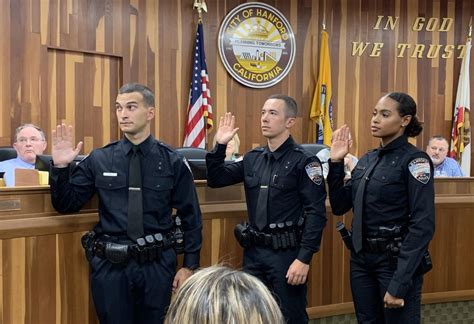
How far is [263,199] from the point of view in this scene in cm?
238

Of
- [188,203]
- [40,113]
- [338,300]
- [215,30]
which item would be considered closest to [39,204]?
[188,203]

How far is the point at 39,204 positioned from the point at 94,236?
25cm

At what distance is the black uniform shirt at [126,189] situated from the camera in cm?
209

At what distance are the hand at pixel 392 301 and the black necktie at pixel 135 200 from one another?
101 cm

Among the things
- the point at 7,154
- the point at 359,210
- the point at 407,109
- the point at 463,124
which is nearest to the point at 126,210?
the point at 359,210

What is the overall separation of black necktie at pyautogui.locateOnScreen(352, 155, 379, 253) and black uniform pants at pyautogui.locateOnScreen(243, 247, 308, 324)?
0.27 metres

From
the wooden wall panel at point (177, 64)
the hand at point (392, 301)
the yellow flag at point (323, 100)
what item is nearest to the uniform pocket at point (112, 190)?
the hand at point (392, 301)

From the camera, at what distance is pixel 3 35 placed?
442cm

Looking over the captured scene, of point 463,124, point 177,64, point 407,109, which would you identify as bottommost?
point 407,109

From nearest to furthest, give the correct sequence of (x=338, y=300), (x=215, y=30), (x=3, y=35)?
1. (x=338, y=300)
2. (x=3, y=35)
3. (x=215, y=30)

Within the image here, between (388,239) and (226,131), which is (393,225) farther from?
(226,131)

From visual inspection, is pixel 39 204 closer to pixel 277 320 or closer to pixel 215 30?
pixel 277 320

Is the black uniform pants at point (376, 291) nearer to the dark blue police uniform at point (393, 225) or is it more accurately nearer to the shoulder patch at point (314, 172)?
the dark blue police uniform at point (393, 225)

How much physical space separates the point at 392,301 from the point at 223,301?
1533 millimetres
